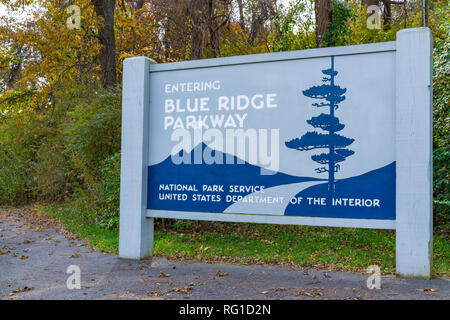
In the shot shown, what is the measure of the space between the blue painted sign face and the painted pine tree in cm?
1

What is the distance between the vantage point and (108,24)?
561 inches

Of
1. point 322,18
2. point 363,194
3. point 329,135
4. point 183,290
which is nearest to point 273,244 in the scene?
point 363,194

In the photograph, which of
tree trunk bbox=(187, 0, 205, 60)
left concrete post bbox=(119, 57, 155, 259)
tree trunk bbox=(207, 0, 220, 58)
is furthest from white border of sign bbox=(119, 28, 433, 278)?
tree trunk bbox=(207, 0, 220, 58)

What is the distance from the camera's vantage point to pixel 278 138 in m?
6.34

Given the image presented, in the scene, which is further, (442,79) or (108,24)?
(108,24)

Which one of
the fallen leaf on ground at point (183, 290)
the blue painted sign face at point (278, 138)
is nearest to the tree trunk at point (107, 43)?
the blue painted sign face at point (278, 138)

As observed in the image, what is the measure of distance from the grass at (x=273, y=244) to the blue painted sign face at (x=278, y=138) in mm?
1092

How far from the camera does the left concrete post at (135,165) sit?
700 centimetres
